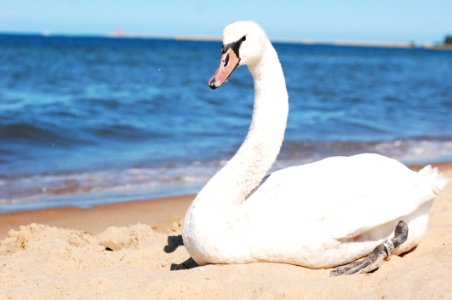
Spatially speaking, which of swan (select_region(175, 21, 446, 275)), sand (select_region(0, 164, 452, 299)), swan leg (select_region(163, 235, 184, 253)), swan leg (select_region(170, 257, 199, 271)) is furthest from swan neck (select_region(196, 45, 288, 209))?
swan leg (select_region(163, 235, 184, 253))

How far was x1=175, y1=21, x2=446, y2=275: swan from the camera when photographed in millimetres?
3943

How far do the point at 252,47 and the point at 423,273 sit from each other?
Result: 1647 millimetres

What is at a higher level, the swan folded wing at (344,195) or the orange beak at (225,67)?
the orange beak at (225,67)

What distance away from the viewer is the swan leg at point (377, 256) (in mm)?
4105

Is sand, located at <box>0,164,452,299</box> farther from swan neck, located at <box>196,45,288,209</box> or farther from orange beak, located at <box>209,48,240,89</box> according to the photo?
orange beak, located at <box>209,48,240,89</box>

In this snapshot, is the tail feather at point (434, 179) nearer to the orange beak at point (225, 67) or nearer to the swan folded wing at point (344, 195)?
the swan folded wing at point (344, 195)

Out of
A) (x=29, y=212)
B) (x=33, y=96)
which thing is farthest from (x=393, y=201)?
(x=33, y=96)

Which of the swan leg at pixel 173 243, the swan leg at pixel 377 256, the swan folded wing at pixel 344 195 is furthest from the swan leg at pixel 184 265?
the swan leg at pixel 377 256

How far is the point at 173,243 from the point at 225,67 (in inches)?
68.4

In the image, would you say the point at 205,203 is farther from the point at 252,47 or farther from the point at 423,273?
the point at 423,273

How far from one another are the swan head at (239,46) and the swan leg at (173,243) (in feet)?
5.19

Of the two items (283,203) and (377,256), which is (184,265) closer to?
(283,203)

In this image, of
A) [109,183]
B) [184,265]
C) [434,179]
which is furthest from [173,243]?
[109,183]

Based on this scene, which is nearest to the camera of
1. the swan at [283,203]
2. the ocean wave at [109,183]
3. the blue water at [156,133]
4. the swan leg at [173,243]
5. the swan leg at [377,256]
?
the swan at [283,203]
